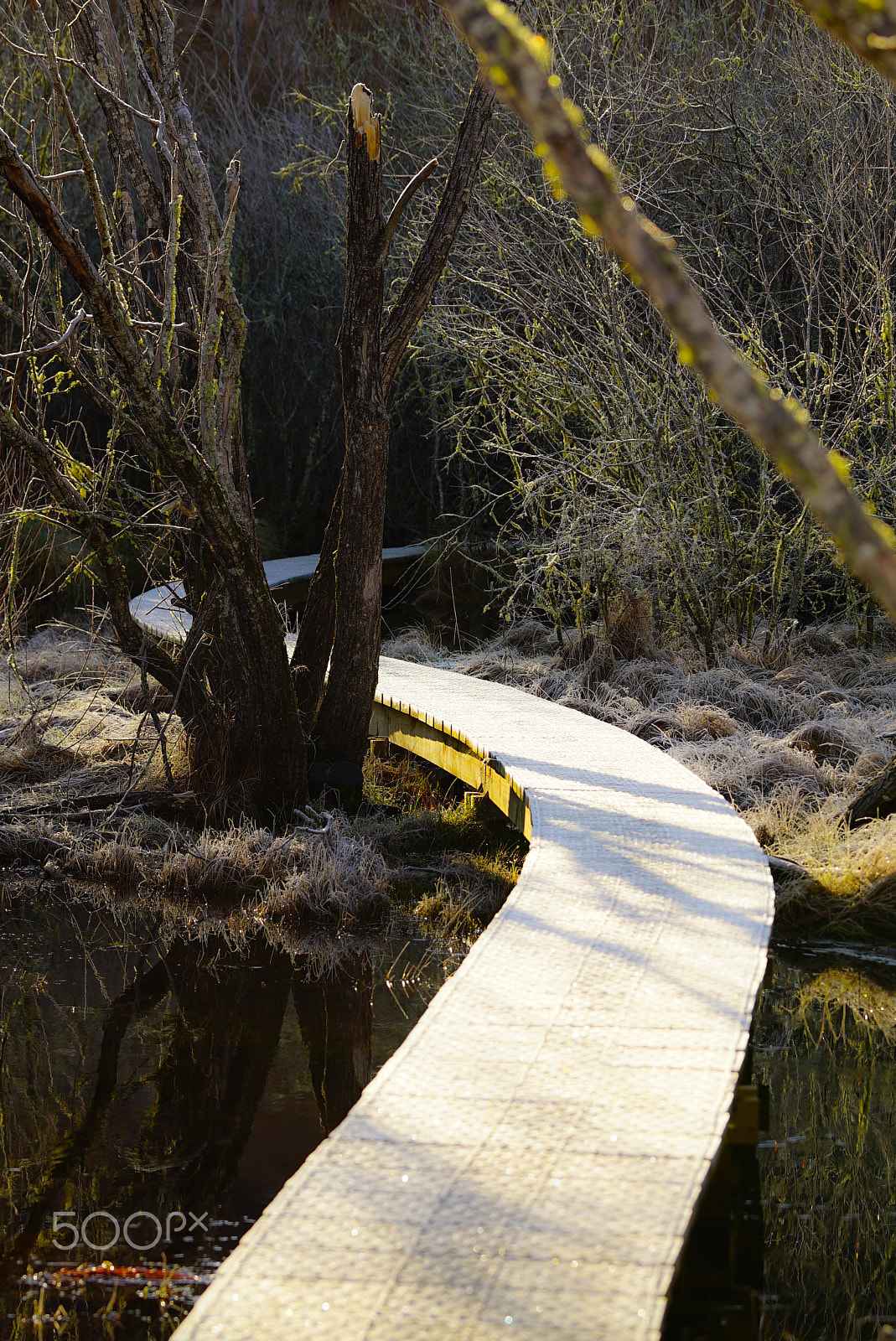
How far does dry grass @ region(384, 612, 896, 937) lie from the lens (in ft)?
12.9

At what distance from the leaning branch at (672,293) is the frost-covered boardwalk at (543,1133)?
3.11ft

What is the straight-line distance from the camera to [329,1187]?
1.73 metres

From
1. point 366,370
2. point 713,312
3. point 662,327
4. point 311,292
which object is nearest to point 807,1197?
point 366,370

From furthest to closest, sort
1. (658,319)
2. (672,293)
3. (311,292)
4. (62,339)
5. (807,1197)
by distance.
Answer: (311,292) < (658,319) < (62,339) < (807,1197) < (672,293)

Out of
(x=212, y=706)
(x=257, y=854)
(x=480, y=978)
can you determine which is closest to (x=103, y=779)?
(x=212, y=706)

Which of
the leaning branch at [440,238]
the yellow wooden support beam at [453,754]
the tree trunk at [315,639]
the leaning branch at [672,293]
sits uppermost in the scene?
the leaning branch at [440,238]

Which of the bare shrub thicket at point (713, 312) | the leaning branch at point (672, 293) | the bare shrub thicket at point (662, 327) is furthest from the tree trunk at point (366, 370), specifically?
the leaning branch at point (672, 293)

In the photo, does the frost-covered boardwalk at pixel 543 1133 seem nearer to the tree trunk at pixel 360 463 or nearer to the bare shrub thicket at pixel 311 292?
the tree trunk at pixel 360 463

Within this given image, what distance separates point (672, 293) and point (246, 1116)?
2.36 metres

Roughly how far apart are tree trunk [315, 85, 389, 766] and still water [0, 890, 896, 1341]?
1078 mm

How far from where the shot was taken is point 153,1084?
303cm

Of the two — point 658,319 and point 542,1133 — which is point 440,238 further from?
point 542,1133

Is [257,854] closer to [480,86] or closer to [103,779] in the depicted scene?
[103,779]

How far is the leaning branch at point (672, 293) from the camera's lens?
0.97 m
